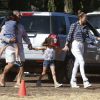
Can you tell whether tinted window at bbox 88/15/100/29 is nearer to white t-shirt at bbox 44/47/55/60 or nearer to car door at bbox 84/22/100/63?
car door at bbox 84/22/100/63

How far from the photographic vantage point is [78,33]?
14047 millimetres

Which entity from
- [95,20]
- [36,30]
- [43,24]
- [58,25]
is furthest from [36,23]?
[95,20]

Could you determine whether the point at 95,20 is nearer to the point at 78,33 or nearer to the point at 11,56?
the point at 78,33

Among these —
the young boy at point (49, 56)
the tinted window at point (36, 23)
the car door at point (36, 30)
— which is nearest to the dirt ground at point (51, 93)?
the young boy at point (49, 56)

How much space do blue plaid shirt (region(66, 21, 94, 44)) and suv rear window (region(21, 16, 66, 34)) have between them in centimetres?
99

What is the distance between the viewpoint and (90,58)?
16.1 metres

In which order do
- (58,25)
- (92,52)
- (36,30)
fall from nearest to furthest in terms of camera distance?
1. (36,30)
2. (58,25)
3. (92,52)

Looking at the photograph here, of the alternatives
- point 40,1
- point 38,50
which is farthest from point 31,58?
point 40,1

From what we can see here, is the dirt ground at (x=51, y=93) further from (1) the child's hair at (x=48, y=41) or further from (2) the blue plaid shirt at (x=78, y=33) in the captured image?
(2) the blue plaid shirt at (x=78, y=33)

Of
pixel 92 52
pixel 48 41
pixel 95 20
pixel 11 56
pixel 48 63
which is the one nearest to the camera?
pixel 11 56

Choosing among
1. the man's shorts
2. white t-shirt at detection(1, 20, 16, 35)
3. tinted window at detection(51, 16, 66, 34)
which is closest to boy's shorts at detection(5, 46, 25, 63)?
the man's shorts

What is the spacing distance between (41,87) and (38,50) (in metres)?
1.00

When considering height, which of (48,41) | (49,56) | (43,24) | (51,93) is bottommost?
(51,93)

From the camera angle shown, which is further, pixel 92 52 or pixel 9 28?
pixel 92 52
